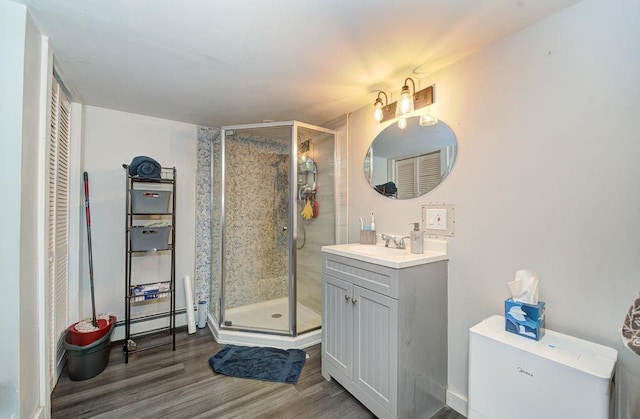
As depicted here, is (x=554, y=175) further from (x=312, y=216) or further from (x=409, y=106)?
(x=312, y=216)

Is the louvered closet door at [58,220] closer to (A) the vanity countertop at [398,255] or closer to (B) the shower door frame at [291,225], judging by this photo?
(B) the shower door frame at [291,225]

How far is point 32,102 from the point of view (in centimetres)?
133

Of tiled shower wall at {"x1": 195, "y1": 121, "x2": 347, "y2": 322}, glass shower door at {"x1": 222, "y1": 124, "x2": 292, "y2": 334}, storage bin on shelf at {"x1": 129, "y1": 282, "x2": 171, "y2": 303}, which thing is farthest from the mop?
glass shower door at {"x1": 222, "y1": 124, "x2": 292, "y2": 334}

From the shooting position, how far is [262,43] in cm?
148

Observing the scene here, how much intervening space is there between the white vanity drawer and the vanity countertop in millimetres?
31

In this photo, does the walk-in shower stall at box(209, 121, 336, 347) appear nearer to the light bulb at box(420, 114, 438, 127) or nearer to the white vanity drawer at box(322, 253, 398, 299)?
the white vanity drawer at box(322, 253, 398, 299)

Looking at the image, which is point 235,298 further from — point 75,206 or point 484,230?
point 484,230

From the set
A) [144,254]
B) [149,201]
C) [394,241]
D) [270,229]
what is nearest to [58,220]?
[149,201]

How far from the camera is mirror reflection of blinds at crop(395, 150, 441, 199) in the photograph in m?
1.80

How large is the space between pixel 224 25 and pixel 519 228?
1.85 metres

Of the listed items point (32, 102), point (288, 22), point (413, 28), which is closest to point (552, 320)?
point (413, 28)

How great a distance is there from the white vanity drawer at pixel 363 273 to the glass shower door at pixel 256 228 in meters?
0.75

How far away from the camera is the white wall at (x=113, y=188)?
7.80 ft

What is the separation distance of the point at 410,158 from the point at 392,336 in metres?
1.22
